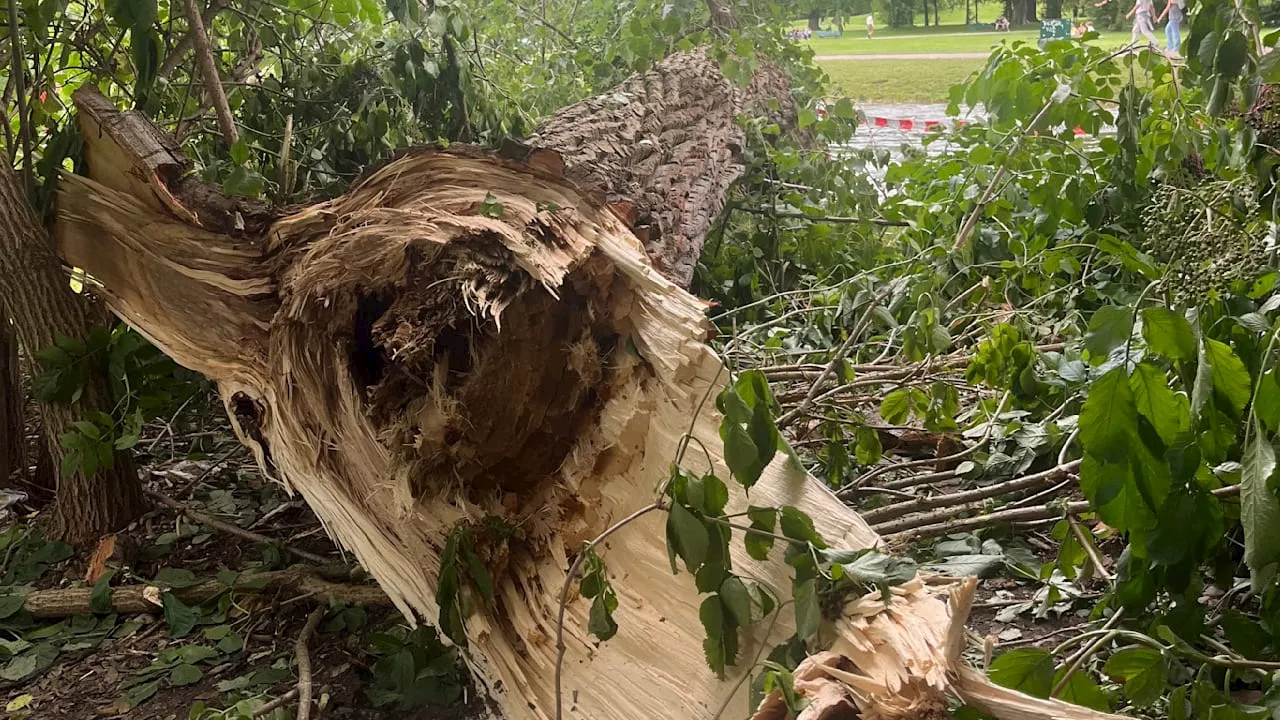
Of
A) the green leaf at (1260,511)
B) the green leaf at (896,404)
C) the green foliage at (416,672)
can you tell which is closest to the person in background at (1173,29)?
the green leaf at (896,404)

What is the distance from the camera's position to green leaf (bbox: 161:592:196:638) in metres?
1.59

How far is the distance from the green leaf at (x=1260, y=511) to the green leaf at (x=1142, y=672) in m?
0.16

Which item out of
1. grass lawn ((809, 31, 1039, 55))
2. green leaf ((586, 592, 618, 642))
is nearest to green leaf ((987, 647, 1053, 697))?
green leaf ((586, 592, 618, 642))

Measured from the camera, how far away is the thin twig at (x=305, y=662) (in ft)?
4.29

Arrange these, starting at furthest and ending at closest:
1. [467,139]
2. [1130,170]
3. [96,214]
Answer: [467,139] < [1130,170] < [96,214]

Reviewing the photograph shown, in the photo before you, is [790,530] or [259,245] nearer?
[790,530]

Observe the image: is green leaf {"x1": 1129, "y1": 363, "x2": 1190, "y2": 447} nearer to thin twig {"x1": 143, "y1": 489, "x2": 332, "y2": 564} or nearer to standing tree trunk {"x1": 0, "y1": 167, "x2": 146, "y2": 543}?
thin twig {"x1": 143, "y1": 489, "x2": 332, "y2": 564}

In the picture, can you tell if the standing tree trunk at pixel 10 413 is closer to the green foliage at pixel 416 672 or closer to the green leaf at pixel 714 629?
the green foliage at pixel 416 672

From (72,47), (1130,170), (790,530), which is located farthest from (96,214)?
(1130,170)

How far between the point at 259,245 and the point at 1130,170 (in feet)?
5.11

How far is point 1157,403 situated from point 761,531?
366 mm

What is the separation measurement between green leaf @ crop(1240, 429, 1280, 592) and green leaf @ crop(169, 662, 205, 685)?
1.42m

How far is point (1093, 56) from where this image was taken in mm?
1590

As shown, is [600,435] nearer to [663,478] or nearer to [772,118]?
[663,478]
